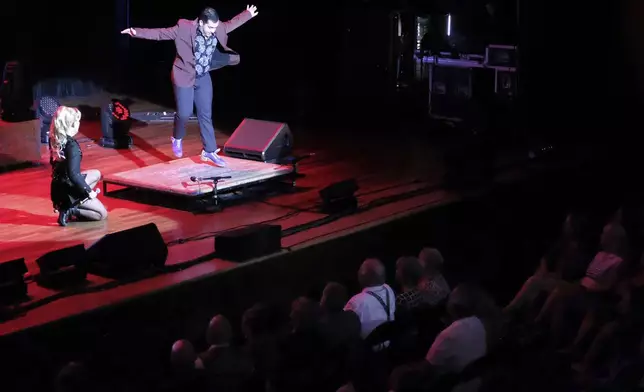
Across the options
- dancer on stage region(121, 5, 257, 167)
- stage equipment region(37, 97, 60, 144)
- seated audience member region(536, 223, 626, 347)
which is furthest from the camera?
stage equipment region(37, 97, 60, 144)

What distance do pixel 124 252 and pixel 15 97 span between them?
13.2 feet

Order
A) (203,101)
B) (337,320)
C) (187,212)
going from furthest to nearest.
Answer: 1. (203,101)
2. (187,212)
3. (337,320)

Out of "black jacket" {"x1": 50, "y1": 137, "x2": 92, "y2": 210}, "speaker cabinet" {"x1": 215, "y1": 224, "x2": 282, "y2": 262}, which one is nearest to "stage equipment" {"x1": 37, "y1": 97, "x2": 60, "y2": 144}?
"black jacket" {"x1": 50, "y1": 137, "x2": 92, "y2": 210}

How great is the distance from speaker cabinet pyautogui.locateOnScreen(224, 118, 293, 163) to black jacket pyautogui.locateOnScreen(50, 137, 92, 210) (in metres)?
2.06

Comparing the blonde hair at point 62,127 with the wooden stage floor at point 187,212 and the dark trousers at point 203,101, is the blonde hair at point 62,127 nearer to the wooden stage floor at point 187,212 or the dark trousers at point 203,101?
the wooden stage floor at point 187,212

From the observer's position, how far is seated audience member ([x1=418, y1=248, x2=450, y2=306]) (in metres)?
5.55

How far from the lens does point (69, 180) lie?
22.5ft

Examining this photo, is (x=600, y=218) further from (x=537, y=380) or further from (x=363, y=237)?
(x=537, y=380)

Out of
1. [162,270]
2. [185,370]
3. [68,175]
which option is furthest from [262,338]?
[68,175]

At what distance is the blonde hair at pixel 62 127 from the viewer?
6.72m

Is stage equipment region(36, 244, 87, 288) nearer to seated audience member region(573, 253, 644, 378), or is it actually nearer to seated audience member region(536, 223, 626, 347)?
seated audience member region(536, 223, 626, 347)

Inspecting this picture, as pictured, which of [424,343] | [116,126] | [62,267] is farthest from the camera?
[116,126]

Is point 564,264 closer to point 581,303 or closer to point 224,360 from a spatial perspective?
point 581,303

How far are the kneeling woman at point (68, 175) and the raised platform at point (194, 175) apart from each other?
0.65 metres
